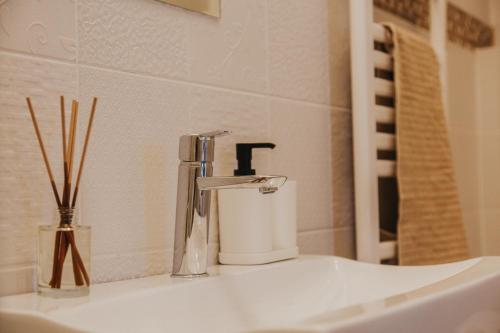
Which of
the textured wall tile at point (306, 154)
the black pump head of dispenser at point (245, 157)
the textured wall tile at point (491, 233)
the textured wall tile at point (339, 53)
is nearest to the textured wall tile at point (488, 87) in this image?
the textured wall tile at point (491, 233)

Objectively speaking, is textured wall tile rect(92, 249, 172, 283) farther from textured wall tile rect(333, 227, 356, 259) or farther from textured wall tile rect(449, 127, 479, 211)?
textured wall tile rect(449, 127, 479, 211)

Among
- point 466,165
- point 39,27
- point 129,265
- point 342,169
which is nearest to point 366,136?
point 342,169

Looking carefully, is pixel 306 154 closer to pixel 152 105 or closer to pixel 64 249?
pixel 152 105

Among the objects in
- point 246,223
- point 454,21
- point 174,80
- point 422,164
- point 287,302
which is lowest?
point 287,302

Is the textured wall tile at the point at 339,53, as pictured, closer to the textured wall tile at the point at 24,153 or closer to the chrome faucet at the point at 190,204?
the chrome faucet at the point at 190,204

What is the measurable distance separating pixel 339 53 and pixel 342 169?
23cm

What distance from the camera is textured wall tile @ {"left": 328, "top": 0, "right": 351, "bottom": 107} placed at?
4.00 feet

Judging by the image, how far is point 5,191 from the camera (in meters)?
0.67

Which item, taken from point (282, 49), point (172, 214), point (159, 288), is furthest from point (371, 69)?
point (159, 288)

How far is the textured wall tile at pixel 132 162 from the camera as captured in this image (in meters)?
0.77

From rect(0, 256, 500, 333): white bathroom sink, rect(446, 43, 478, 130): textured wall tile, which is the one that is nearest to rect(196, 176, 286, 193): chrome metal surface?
rect(0, 256, 500, 333): white bathroom sink

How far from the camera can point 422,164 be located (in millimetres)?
1298

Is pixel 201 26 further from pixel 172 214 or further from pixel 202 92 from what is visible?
pixel 172 214

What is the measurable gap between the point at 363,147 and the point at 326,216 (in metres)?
0.15
